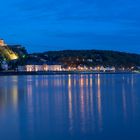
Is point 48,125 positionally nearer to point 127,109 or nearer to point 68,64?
point 127,109

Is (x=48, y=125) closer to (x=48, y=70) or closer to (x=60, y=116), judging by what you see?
(x=60, y=116)

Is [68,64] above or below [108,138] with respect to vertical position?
above

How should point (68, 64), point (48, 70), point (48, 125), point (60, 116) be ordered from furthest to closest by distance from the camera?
point (68, 64) → point (48, 70) → point (60, 116) → point (48, 125)

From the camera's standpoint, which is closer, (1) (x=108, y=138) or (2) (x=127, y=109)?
(1) (x=108, y=138)

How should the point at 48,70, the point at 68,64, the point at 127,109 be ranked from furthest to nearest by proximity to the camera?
the point at 68,64 → the point at 48,70 → the point at 127,109

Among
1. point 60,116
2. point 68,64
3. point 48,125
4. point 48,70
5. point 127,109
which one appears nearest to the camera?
point 48,125

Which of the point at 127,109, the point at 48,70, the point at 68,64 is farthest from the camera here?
the point at 68,64

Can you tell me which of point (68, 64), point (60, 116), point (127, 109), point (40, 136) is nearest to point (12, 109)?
point (60, 116)

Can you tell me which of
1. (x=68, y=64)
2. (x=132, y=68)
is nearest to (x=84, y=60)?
(x=68, y=64)

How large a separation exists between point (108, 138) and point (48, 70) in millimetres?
114462

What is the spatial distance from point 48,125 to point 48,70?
112537 millimetres

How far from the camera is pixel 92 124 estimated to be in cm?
1153

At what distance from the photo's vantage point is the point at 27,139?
9.66 m

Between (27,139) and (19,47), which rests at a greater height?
(19,47)
